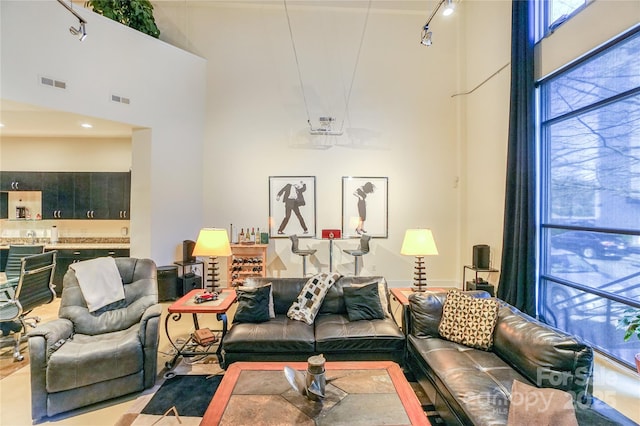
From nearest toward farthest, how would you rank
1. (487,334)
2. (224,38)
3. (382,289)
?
1. (487,334)
2. (382,289)
3. (224,38)

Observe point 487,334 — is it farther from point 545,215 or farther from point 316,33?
point 316,33

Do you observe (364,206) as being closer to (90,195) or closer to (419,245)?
(419,245)

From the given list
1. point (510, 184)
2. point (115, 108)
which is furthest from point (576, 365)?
point (115, 108)

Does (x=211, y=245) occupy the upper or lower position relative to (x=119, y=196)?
lower

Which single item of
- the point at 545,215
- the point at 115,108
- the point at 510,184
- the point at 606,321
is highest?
the point at 115,108

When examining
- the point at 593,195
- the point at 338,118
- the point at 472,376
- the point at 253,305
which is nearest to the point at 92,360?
the point at 253,305

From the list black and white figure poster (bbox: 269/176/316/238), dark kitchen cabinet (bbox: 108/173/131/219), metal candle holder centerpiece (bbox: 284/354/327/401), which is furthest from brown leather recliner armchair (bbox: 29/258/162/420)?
black and white figure poster (bbox: 269/176/316/238)

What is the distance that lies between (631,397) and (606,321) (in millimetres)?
841

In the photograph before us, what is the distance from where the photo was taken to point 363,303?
3404 mm

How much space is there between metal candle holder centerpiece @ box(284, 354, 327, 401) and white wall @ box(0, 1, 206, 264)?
13.8 feet

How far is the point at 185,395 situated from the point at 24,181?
579cm

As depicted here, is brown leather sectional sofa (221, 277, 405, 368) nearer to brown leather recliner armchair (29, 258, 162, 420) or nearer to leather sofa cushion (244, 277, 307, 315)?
leather sofa cushion (244, 277, 307, 315)

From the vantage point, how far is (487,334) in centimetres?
273

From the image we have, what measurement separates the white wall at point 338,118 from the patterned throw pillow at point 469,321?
11.4 feet
